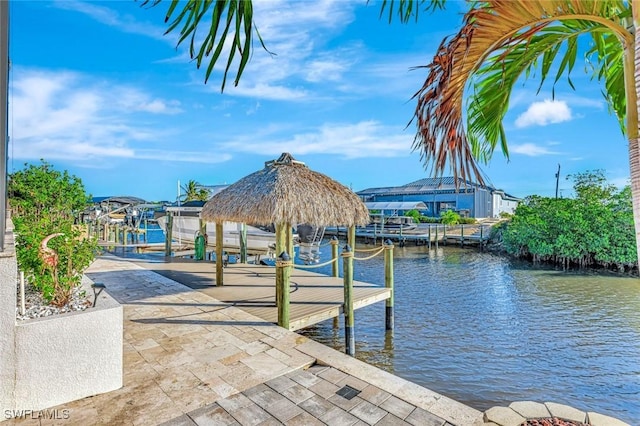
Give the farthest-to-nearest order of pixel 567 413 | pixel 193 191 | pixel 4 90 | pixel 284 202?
pixel 193 191 < pixel 284 202 < pixel 567 413 < pixel 4 90

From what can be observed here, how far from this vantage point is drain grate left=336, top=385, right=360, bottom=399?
319 cm

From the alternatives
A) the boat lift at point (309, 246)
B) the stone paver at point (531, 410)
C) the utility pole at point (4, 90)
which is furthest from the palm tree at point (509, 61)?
the boat lift at point (309, 246)

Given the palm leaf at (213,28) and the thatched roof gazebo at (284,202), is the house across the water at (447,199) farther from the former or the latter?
the palm leaf at (213,28)

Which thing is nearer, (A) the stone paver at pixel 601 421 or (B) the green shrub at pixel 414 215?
(A) the stone paver at pixel 601 421

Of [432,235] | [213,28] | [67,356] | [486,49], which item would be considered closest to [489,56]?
[486,49]

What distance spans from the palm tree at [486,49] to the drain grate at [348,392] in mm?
2208

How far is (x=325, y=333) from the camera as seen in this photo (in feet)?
25.0

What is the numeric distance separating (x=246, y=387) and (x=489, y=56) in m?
3.61

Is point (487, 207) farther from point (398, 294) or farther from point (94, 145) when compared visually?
point (94, 145)

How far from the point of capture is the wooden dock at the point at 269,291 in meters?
5.81

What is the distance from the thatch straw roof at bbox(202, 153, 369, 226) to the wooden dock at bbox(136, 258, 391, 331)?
1423mm

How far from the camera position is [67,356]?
2.91 m

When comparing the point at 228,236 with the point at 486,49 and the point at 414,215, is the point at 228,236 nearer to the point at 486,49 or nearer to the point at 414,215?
the point at 486,49

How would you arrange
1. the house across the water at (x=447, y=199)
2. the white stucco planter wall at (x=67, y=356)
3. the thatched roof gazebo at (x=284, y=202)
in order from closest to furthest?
the white stucco planter wall at (x=67, y=356), the thatched roof gazebo at (x=284, y=202), the house across the water at (x=447, y=199)
